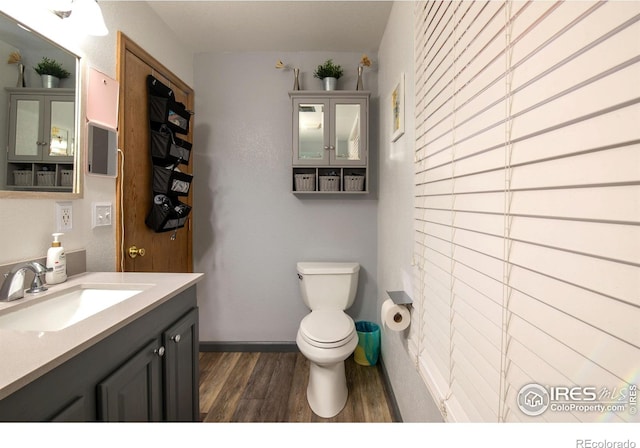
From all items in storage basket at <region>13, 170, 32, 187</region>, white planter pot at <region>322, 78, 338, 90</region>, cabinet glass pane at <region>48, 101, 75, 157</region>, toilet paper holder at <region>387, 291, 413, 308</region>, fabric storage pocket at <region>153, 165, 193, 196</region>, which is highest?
white planter pot at <region>322, 78, 338, 90</region>

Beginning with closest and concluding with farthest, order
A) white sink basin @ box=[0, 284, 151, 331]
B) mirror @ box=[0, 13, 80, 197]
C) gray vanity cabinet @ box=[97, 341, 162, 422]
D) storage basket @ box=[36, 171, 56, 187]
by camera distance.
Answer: gray vanity cabinet @ box=[97, 341, 162, 422], white sink basin @ box=[0, 284, 151, 331], mirror @ box=[0, 13, 80, 197], storage basket @ box=[36, 171, 56, 187]

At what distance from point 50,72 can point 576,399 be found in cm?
196

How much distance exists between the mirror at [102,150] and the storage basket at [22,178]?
27 cm

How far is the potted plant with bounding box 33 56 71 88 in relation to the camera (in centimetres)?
116

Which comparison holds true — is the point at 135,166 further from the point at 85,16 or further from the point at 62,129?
the point at 85,16

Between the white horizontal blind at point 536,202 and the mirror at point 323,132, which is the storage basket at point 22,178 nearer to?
the mirror at point 323,132

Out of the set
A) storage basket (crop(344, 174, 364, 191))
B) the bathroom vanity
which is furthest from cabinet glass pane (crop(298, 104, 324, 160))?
Answer: the bathroom vanity

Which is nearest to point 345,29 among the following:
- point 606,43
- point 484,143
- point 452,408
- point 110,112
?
point 110,112

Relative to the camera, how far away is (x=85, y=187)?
1.38 meters

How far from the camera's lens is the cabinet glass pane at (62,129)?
122 centimetres

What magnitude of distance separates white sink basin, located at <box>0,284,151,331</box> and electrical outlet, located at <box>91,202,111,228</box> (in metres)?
0.40

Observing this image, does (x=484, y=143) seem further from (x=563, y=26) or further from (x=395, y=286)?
(x=395, y=286)

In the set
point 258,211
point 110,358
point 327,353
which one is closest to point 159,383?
point 110,358

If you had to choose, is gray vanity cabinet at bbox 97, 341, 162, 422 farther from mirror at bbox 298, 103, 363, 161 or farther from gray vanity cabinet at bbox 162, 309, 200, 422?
mirror at bbox 298, 103, 363, 161
